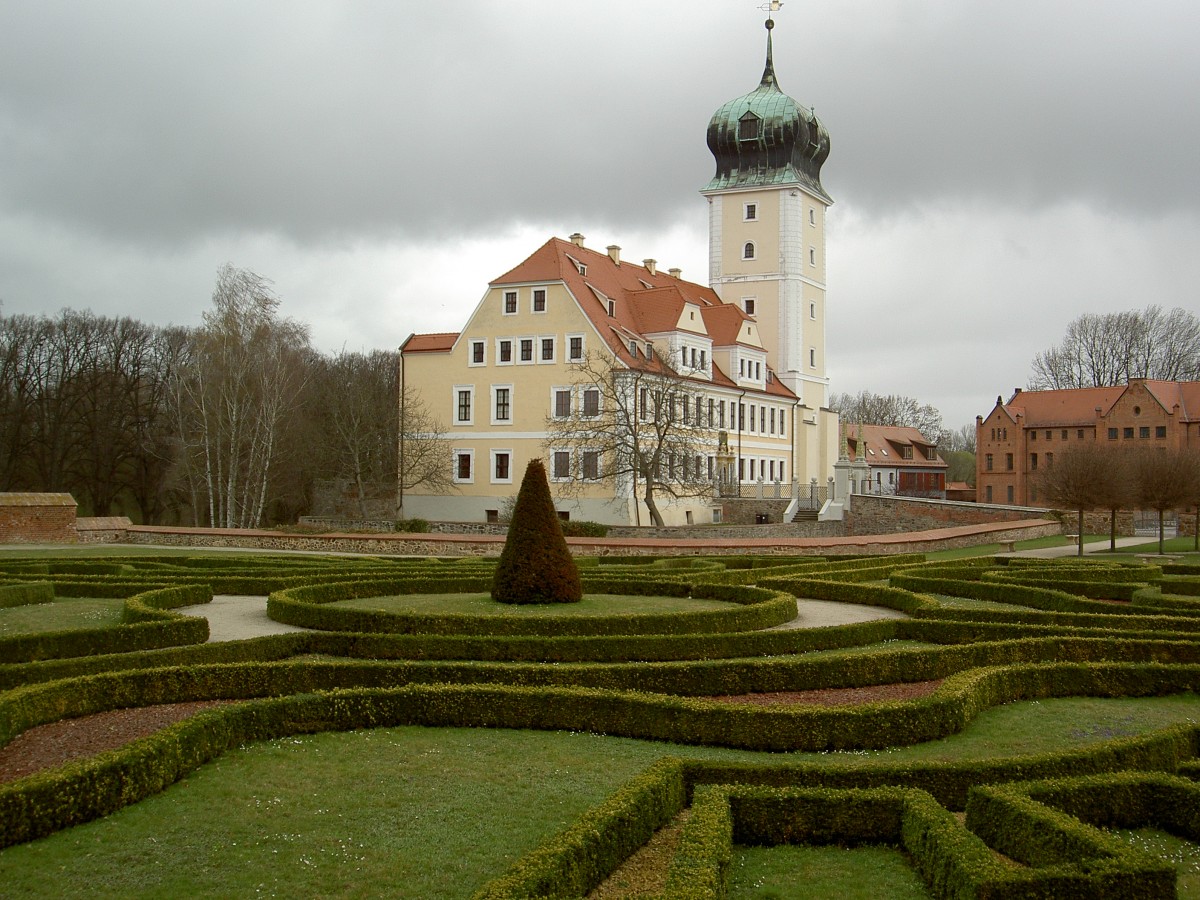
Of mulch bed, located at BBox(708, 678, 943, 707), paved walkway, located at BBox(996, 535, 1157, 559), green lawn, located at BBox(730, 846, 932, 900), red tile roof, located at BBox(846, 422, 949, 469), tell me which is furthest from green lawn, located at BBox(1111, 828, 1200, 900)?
red tile roof, located at BBox(846, 422, 949, 469)

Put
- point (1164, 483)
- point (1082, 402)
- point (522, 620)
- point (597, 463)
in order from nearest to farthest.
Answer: point (522, 620)
point (1164, 483)
point (597, 463)
point (1082, 402)

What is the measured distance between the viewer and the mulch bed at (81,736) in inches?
355

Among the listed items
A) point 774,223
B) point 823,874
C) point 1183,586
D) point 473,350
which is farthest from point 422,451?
point 823,874

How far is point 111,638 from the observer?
44.8 ft

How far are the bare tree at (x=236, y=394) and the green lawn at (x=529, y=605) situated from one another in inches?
1238

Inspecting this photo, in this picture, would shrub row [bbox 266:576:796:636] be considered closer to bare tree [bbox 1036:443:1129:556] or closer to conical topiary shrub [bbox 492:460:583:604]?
conical topiary shrub [bbox 492:460:583:604]

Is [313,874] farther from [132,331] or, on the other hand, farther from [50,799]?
[132,331]

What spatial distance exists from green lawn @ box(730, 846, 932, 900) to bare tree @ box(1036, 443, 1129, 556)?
86.9 ft

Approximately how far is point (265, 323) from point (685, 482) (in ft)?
70.8

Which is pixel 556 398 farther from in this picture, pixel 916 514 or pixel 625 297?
pixel 916 514

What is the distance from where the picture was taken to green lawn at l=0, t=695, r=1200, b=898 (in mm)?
6812

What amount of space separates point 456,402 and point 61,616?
3504cm

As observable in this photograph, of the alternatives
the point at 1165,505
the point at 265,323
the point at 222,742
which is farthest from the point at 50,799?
the point at 265,323

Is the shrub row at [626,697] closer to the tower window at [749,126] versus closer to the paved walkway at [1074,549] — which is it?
the paved walkway at [1074,549]
